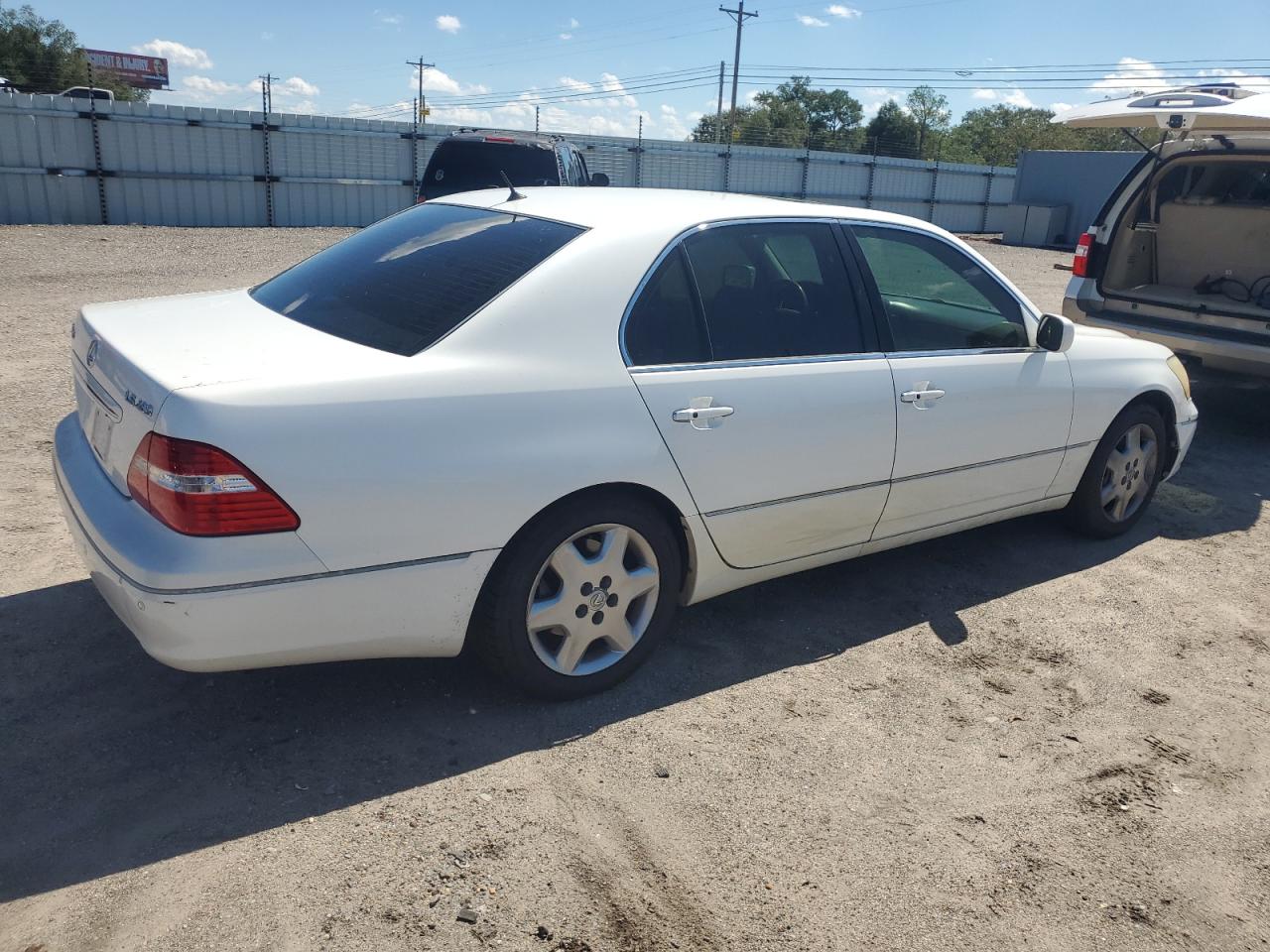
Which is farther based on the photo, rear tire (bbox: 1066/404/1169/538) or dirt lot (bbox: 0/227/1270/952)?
rear tire (bbox: 1066/404/1169/538)

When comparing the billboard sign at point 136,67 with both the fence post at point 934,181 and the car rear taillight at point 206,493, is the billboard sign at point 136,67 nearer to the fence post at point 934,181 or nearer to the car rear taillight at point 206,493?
the fence post at point 934,181

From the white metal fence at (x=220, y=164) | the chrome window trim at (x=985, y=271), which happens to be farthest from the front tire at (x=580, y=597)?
the white metal fence at (x=220, y=164)

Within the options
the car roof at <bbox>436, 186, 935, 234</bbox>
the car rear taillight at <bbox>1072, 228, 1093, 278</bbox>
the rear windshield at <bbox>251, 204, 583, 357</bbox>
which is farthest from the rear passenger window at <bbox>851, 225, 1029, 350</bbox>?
the car rear taillight at <bbox>1072, 228, 1093, 278</bbox>

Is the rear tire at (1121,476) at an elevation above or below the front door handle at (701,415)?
below

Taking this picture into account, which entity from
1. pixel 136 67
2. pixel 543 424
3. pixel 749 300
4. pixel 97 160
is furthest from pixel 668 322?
pixel 136 67

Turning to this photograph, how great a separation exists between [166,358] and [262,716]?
1173 mm

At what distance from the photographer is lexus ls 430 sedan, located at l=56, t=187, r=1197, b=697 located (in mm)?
2750

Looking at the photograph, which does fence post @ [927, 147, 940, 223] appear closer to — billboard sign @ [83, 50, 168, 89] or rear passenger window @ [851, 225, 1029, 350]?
rear passenger window @ [851, 225, 1029, 350]

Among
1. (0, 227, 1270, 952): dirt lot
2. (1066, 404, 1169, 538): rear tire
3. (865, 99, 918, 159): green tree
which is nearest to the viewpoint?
(0, 227, 1270, 952): dirt lot

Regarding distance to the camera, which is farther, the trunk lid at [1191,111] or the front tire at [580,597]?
the trunk lid at [1191,111]

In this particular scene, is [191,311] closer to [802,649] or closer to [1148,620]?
[802,649]

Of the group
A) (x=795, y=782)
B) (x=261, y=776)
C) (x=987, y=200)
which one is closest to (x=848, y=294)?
(x=795, y=782)

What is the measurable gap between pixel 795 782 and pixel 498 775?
907mm

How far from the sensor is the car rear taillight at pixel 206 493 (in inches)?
104
